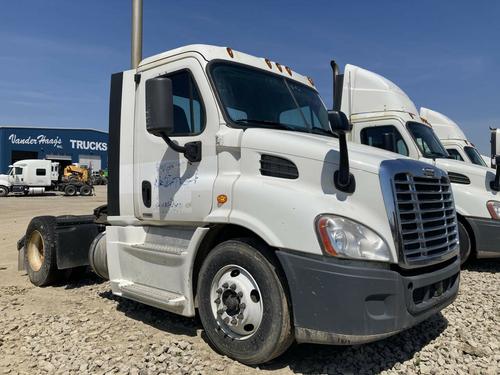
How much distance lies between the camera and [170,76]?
4.70 meters

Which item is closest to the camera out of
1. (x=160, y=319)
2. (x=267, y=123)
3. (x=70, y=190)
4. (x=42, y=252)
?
(x=267, y=123)

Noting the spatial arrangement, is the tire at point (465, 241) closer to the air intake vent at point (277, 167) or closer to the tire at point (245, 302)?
the air intake vent at point (277, 167)

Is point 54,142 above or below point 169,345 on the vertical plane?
above

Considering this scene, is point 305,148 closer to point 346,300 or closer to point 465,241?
point 346,300

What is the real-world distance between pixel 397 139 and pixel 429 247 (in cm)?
498

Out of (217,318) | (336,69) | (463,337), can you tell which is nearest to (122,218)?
(217,318)

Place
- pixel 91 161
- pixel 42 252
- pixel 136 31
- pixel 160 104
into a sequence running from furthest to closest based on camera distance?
pixel 91 161
pixel 136 31
pixel 42 252
pixel 160 104

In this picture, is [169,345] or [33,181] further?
[33,181]

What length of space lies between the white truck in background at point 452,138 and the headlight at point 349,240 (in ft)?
30.8

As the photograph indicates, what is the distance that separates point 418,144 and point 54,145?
175ft

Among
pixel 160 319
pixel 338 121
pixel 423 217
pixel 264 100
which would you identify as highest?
pixel 264 100

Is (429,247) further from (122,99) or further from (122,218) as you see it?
(122,99)

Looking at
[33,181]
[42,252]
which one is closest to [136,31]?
[42,252]

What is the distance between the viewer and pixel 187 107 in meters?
4.44
